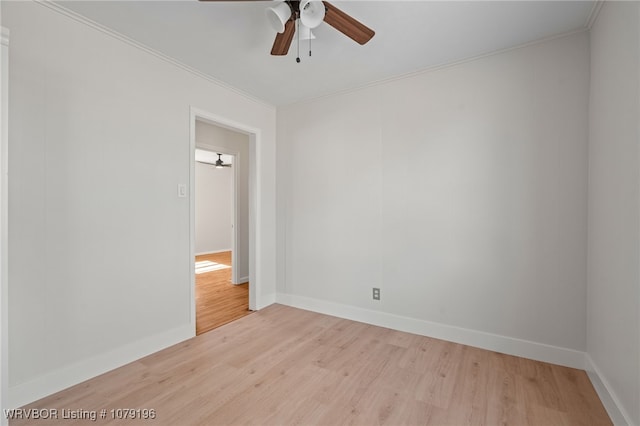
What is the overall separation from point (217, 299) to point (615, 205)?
3.99m

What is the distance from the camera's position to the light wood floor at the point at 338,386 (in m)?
1.96

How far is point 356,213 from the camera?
11.3 feet

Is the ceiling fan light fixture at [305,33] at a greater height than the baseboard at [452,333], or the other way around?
the ceiling fan light fixture at [305,33]

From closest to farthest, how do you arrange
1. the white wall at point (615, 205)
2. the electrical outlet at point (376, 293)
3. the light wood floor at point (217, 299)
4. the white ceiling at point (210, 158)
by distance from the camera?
the white wall at point (615, 205)
the electrical outlet at point (376, 293)
the light wood floor at point (217, 299)
the white ceiling at point (210, 158)

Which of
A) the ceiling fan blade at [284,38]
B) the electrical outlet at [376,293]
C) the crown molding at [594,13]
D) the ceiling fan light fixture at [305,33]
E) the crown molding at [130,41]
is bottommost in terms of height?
the electrical outlet at [376,293]

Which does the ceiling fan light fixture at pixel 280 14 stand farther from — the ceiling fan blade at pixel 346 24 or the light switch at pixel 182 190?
the light switch at pixel 182 190

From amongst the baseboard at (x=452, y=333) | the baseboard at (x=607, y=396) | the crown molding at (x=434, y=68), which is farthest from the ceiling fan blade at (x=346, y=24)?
the baseboard at (x=607, y=396)

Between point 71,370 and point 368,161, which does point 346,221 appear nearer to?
point 368,161

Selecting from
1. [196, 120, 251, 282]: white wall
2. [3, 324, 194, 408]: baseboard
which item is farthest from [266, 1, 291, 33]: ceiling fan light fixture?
[196, 120, 251, 282]: white wall

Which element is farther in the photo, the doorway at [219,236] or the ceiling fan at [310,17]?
the doorway at [219,236]

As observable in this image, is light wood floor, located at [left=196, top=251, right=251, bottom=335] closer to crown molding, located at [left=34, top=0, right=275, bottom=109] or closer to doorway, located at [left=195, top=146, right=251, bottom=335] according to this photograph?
doorway, located at [left=195, top=146, right=251, bottom=335]

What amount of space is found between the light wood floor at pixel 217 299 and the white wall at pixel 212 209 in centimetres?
209

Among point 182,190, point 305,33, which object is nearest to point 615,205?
point 305,33

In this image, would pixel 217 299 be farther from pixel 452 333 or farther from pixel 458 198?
pixel 458 198
